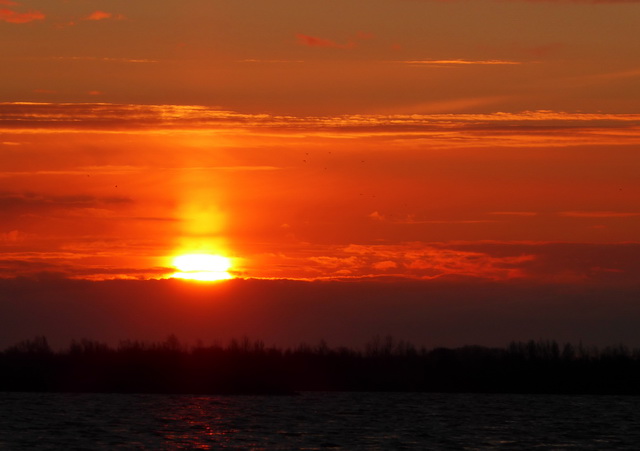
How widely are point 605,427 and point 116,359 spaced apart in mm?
73097

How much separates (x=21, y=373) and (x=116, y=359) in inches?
513

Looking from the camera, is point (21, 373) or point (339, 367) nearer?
point (21, 373)

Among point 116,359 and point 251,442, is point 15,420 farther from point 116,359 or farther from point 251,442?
Result: point 116,359

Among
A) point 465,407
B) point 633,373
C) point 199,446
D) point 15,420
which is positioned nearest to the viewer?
point 199,446

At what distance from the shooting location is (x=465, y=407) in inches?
4397

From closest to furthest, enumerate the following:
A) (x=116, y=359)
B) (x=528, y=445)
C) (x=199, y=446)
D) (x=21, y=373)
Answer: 1. (x=199, y=446)
2. (x=528, y=445)
3. (x=21, y=373)
4. (x=116, y=359)

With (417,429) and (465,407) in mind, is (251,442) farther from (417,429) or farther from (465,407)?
(465,407)

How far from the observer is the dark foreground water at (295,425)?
61.5 metres

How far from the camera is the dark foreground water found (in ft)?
202

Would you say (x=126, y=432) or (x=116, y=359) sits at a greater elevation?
(x=116, y=359)

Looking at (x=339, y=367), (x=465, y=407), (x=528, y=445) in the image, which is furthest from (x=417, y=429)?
(x=339, y=367)

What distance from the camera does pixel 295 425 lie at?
7519 centimetres

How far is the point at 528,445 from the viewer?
63438mm

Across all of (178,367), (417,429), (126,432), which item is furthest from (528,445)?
(178,367)
